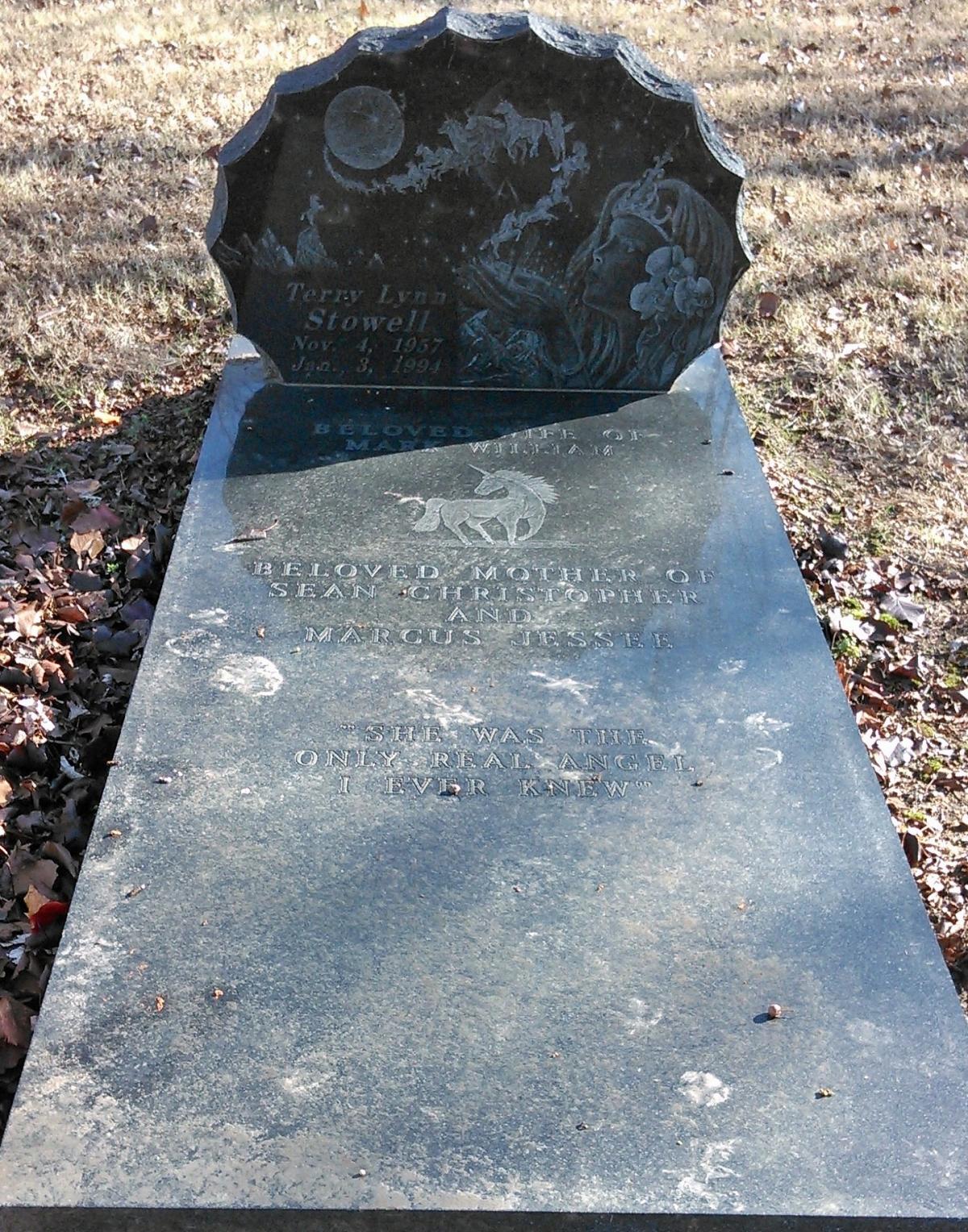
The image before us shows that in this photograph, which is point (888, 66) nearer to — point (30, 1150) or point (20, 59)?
point (20, 59)

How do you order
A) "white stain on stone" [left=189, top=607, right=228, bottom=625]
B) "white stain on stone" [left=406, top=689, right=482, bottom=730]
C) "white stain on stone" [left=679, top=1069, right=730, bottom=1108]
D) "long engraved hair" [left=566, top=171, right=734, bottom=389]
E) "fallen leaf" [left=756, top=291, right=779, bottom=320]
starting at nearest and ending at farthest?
"white stain on stone" [left=679, top=1069, right=730, bottom=1108] < "white stain on stone" [left=406, top=689, right=482, bottom=730] < "white stain on stone" [left=189, top=607, right=228, bottom=625] < "long engraved hair" [left=566, top=171, right=734, bottom=389] < "fallen leaf" [left=756, top=291, right=779, bottom=320]

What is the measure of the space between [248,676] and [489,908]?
0.98 meters

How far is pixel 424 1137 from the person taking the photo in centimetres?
227

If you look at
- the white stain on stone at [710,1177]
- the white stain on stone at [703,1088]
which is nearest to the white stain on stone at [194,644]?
the white stain on stone at [703,1088]

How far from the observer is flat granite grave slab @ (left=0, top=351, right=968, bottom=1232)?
2.23 meters

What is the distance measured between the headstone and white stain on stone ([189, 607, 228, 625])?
32 millimetres

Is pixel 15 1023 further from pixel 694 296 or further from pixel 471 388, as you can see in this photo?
pixel 694 296

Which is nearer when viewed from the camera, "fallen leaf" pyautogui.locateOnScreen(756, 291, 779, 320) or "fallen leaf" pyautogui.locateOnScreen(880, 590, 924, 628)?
"fallen leaf" pyautogui.locateOnScreen(880, 590, 924, 628)

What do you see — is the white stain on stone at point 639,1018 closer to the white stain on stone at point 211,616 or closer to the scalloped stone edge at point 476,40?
the white stain on stone at point 211,616

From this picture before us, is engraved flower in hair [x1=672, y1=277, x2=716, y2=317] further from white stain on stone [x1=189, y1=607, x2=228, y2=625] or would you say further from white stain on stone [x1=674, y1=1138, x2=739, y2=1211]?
white stain on stone [x1=674, y1=1138, x2=739, y2=1211]

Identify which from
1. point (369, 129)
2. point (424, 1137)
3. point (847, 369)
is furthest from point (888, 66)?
point (424, 1137)

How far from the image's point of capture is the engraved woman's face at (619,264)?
4457 millimetres

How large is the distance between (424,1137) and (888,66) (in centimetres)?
968

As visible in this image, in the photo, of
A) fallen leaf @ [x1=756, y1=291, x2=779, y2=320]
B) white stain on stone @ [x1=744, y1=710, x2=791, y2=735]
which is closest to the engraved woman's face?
white stain on stone @ [x1=744, y1=710, x2=791, y2=735]
